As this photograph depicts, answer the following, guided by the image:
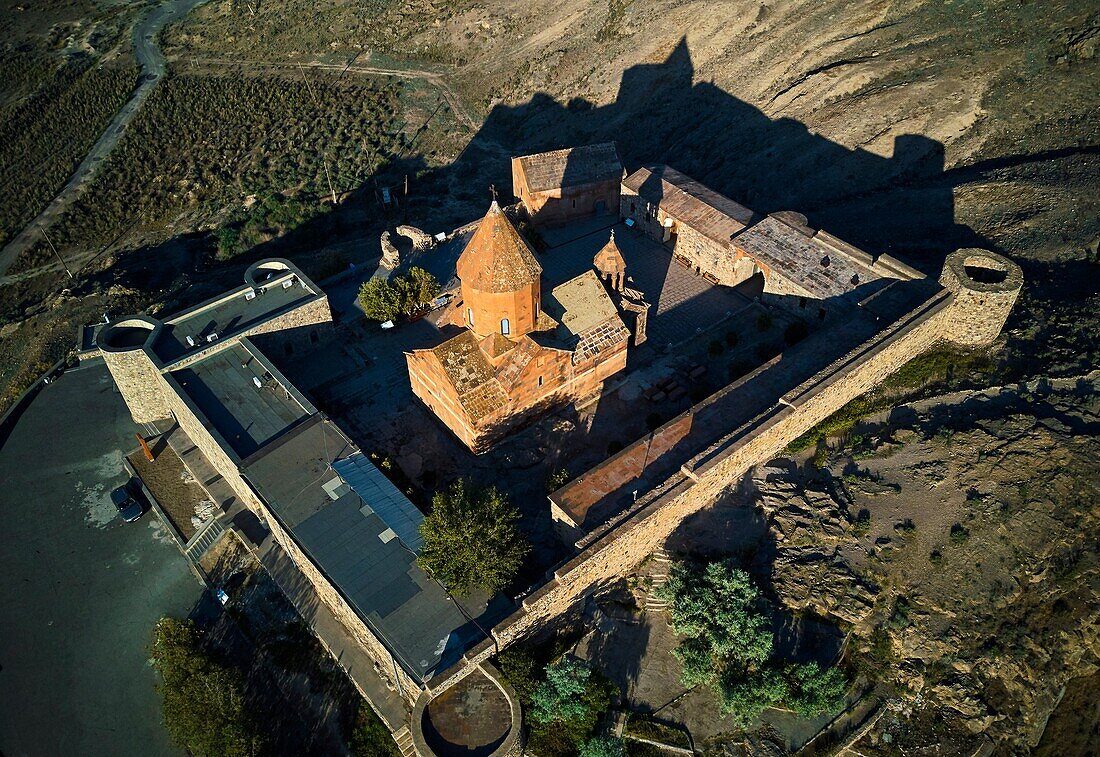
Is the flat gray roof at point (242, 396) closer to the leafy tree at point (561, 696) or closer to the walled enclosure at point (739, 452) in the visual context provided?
the walled enclosure at point (739, 452)

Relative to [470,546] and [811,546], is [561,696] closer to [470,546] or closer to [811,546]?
[470,546]

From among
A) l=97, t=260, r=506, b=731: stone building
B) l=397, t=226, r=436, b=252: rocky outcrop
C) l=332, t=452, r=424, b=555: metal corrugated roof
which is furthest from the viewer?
l=397, t=226, r=436, b=252: rocky outcrop

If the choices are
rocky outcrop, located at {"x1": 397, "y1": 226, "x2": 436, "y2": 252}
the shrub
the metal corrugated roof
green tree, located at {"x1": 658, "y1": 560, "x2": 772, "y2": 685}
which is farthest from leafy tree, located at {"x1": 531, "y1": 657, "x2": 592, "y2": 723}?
rocky outcrop, located at {"x1": 397, "y1": 226, "x2": 436, "y2": 252}

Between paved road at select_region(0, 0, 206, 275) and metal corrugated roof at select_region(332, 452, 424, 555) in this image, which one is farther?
paved road at select_region(0, 0, 206, 275)

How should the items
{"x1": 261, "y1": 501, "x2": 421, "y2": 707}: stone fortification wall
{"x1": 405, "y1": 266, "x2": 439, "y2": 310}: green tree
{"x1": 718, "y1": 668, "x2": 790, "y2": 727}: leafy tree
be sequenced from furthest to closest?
{"x1": 405, "y1": 266, "x2": 439, "y2": 310}: green tree, {"x1": 261, "y1": 501, "x2": 421, "y2": 707}: stone fortification wall, {"x1": 718, "y1": 668, "x2": 790, "y2": 727}: leafy tree

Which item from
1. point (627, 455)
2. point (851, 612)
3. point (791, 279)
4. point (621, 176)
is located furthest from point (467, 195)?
point (851, 612)

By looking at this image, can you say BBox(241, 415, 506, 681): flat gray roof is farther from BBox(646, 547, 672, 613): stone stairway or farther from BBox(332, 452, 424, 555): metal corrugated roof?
BBox(646, 547, 672, 613): stone stairway

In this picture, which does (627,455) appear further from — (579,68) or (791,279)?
(579,68)
